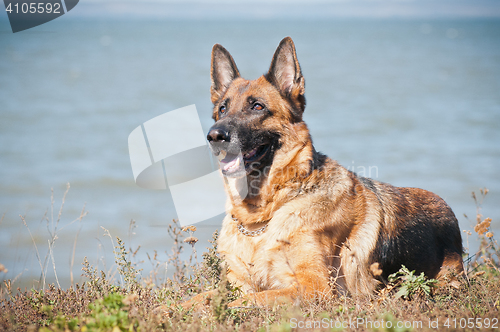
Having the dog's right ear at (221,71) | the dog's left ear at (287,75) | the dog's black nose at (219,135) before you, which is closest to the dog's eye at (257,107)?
the dog's left ear at (287,75)

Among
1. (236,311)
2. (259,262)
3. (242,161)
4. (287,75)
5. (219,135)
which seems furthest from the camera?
(287,75)

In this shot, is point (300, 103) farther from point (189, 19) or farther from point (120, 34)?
point (189, 19)

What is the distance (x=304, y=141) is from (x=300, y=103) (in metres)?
0.51

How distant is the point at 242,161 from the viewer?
447cm

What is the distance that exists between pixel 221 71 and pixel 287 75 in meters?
0.87

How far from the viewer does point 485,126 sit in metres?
17.8

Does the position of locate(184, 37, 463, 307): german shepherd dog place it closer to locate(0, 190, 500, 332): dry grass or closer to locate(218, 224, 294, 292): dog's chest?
locate(218, 224, 294, 292): dog's chest

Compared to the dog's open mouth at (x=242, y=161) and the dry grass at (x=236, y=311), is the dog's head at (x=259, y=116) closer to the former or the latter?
the dog's open mouth at (x=242, y=161)

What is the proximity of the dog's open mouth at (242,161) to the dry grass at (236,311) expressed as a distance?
729mm

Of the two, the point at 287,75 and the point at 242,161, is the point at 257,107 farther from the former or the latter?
the point at 242,161

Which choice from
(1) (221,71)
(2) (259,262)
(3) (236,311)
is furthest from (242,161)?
(3) (236,311)

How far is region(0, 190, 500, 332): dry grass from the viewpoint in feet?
9.26

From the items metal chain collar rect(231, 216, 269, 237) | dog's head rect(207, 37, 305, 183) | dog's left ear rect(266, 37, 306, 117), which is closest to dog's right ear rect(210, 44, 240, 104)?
dog's head rect(207, 37, 305, 183)

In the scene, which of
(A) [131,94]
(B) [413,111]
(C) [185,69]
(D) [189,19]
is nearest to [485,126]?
(B) [413,111]
